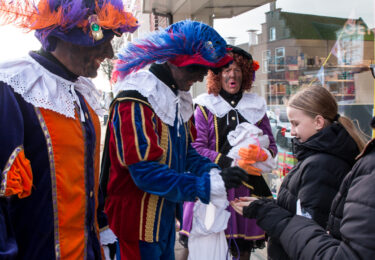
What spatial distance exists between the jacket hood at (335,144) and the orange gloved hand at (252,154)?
2.92 ft

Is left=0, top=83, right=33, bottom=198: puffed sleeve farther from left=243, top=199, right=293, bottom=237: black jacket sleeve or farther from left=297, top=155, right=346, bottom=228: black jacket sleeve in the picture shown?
left=297, top=155, right=346, bottom=228: black jacket sleeve

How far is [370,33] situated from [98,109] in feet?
8.27

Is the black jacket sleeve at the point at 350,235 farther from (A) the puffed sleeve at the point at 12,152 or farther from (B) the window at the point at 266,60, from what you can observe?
(B) the window at the point at 266,60

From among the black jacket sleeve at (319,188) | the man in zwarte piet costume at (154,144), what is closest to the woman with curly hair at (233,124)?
the man in zwarte piet costume at (154,144)

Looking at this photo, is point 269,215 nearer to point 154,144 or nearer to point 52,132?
point 154,144

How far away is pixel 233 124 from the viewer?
2803mm

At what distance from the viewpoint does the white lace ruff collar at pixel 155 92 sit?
175 centimetres

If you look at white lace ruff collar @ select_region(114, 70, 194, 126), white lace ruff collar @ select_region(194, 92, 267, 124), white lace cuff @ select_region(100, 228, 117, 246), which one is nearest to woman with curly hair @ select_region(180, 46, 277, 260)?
white lace ruff collar @ select_region(194, 92, 267, 124)

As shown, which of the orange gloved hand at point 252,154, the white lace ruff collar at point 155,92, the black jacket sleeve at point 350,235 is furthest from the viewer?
the orange gloved hand at point 252,154

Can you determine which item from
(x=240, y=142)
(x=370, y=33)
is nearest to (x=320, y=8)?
(x=370, y=33)

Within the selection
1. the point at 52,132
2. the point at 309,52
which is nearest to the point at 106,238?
the point at 52,132

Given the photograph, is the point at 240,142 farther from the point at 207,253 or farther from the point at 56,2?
the point at 56,2

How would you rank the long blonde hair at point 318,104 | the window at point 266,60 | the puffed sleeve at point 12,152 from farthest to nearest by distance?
the window at point 266,60 → the long blonde hair at point 318,104 → the puffed sleeve at point 12,152

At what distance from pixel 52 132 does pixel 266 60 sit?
3.85 m
